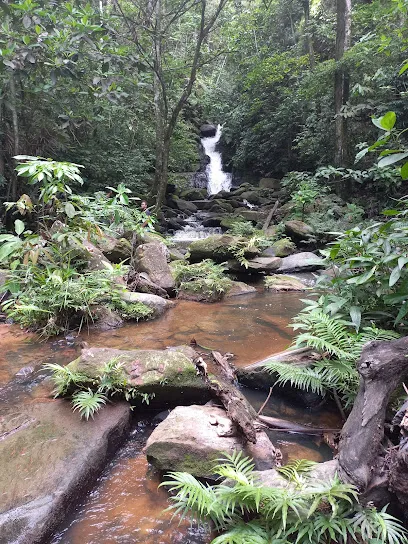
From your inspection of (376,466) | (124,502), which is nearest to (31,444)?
(124,502)

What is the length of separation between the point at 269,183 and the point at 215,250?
9.30m

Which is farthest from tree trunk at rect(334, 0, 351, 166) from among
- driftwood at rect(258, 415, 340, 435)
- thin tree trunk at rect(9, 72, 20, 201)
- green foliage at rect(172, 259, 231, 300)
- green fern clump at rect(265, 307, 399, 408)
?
driftwood at rect(258, 415, 340, 435)

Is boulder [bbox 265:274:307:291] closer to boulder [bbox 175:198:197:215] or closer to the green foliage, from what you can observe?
the green foliage

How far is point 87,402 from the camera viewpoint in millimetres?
2807

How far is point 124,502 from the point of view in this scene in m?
2.18

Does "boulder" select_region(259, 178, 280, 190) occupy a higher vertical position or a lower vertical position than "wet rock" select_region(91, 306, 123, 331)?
higher

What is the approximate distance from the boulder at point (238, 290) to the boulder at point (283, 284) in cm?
39

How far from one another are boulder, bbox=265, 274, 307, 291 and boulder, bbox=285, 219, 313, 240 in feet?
8.73

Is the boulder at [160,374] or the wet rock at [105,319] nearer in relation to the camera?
the boulder at [160,374]

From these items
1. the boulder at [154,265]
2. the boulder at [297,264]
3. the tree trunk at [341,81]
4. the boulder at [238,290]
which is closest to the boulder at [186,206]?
the tree trunk at [341,81]

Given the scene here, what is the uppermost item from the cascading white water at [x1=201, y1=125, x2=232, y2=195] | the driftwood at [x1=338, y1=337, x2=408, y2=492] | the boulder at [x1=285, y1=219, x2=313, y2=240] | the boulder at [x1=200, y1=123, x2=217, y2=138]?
the boulder at [x1=200, y1=123, x2=217, y2=138]

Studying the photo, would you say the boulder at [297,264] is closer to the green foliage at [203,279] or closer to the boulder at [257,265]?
the boulder at [257,265]

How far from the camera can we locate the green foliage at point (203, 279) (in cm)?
668

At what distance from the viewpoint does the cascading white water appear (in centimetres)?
1870
